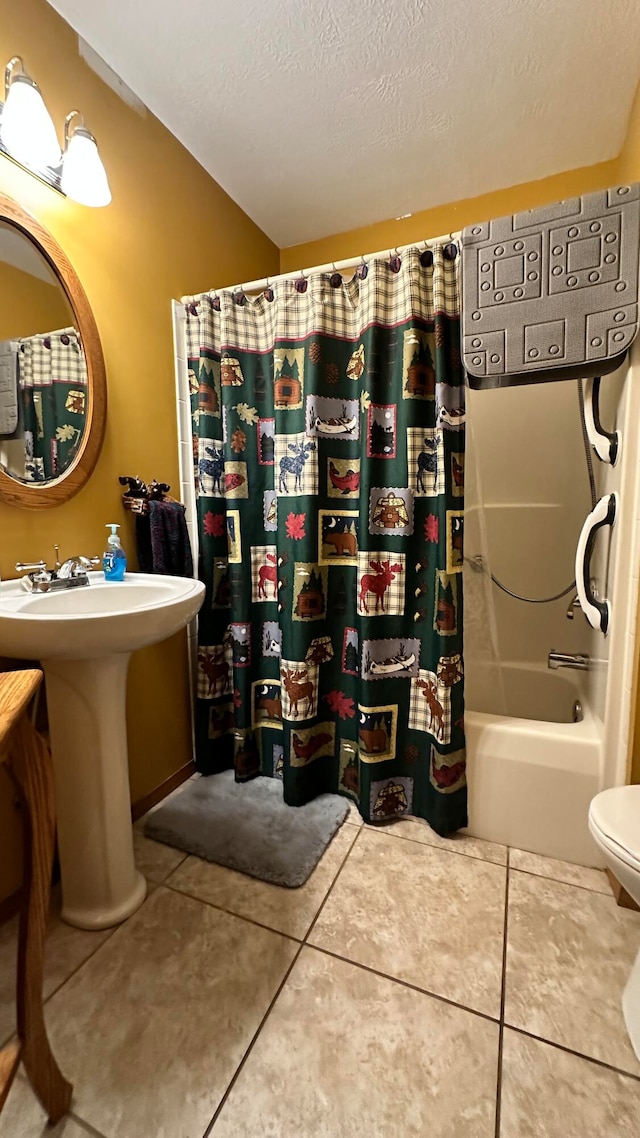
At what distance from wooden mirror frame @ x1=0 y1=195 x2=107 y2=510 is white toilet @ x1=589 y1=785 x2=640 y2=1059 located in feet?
4.88

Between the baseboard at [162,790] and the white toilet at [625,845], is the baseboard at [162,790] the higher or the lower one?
the lower one

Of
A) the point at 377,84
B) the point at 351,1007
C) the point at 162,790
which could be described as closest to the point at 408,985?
the point at 351,1007

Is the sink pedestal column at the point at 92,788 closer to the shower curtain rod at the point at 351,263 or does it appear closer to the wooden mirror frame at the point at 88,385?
the wooden mirror frame at the point at 88,385

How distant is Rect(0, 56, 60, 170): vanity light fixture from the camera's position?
0.99 m

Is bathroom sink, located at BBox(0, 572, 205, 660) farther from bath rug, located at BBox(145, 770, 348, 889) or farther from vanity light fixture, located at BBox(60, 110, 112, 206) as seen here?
vanity light fixture, located at BBox(60, 110, 112, 206)

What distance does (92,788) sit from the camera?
1.06 meters

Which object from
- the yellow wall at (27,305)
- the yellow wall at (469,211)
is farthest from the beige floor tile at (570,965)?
the yellow wall at (469,211)

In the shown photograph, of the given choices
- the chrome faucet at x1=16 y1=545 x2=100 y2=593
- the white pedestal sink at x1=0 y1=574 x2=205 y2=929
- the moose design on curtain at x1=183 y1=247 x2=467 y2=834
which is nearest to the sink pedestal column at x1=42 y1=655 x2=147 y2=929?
the white pedestal sink at x1=0 y1=574 x2=205 y2=929

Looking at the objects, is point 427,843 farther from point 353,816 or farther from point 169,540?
point 169,540

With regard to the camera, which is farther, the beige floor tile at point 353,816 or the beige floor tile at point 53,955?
the beige floor tile at point 353,816

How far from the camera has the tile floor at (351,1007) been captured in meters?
0.77

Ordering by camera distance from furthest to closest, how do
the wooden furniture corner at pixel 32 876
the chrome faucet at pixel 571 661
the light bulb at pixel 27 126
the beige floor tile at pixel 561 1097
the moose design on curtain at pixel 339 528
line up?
the chrome faucet at pixel 571 661
the moose design on curtain at pixel 339 528
the light bulb at pixel 27 126
the beige floor tile at pixel 561 1097
the wooden furniture corner at pixel 32 876

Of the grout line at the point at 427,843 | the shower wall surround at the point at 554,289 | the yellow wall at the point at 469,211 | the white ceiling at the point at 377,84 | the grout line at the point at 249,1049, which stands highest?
the white ceiling at the point at 377,84

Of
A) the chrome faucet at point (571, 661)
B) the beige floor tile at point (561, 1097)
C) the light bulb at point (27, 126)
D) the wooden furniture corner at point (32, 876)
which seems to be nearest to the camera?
the wooden furniture corner at point (32, 876)
